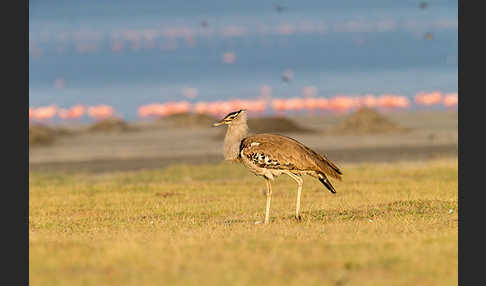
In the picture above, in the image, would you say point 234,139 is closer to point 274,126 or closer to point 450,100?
point 274,126

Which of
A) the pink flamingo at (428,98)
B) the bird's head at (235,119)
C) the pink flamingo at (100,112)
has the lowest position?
the bird's head at (235,119)

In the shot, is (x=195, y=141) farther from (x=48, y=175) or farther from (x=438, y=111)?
(x=438, y=111)

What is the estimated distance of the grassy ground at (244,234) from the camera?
482 inches

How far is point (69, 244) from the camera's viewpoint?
1417 cm

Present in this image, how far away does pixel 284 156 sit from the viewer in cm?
1780

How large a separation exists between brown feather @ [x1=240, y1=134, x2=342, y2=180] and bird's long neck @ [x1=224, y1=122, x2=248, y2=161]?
197 millimetres

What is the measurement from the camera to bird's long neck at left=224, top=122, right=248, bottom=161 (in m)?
18.2

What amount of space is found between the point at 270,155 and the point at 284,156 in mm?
229

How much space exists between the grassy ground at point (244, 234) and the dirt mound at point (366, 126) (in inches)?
891

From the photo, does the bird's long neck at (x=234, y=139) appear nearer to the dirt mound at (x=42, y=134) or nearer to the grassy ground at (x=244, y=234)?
the grassy ground at (x=244, y=234)

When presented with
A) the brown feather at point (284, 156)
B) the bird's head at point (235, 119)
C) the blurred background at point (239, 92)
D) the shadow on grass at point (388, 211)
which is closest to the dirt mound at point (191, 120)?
the blurred background at point (239, 92)

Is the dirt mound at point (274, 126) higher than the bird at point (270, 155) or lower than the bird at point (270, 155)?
higher

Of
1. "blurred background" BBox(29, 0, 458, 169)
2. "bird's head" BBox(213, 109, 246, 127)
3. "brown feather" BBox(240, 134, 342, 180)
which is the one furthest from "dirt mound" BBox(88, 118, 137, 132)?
"brown feather" BBox(240, 134, 342, 180)

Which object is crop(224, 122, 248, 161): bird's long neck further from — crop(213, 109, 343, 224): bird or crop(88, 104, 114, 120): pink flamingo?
crop(88, 104, 114, 120): pink flamingo
